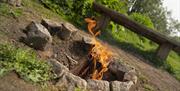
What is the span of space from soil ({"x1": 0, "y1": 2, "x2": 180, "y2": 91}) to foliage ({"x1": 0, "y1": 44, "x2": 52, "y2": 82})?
154mm

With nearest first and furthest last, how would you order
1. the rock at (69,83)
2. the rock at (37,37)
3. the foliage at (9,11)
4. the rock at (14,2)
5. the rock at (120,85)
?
the rock at (69,83) → the rock at (37,37) → the rock at (120,85) → the foliage at (9,11) → the rock at (14,2)

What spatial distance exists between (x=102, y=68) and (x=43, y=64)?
8.73 feet

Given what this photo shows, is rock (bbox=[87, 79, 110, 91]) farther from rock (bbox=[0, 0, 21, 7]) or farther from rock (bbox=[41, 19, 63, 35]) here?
rock (bbox=[0, 0, 21, 7])

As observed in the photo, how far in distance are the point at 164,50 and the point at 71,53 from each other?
409 centimetres

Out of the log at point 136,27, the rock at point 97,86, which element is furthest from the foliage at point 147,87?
the log at point 136,27

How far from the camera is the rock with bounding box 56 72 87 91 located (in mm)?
7629

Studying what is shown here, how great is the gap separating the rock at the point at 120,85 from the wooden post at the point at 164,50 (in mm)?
3818

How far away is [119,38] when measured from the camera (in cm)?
1479

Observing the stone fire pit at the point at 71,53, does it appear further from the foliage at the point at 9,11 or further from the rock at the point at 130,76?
the foliage at the point at 9,11

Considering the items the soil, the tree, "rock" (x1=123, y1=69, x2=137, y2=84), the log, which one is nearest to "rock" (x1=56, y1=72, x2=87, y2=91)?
the soil

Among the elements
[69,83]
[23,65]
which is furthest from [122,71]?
[23,65]

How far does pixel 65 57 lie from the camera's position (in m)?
9.77

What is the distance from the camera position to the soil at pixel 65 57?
277 inches

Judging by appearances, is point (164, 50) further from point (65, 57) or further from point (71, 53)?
point (65, 57)
